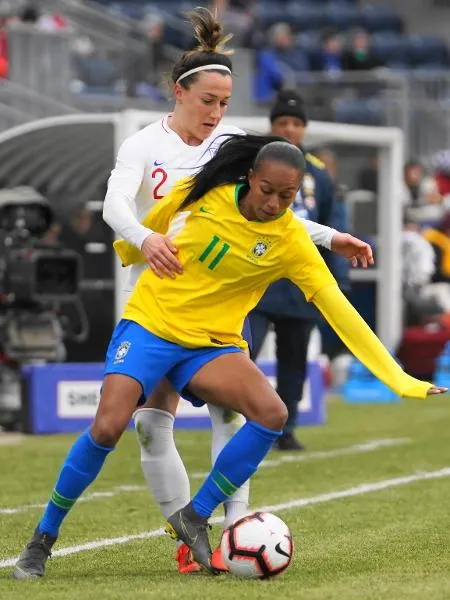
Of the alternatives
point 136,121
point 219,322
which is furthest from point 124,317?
point 136,121

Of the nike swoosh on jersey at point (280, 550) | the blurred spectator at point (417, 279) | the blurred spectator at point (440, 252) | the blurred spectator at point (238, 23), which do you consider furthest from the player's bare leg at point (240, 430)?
the blurred spectator at point (238, 23)

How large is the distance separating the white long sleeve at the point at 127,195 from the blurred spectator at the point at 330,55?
17.0 meters

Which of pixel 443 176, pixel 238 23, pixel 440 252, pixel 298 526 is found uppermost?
pixel 238 23

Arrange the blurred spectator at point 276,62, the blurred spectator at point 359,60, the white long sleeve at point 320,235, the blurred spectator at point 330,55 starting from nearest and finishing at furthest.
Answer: the white long sleeve at point 320,235 → the blurred spectator at point 276,62 → the blurred spectator at point 359,60 → the blurred spectator at point 330,55

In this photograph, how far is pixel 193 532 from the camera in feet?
20.6

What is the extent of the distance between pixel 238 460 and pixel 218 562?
438mm

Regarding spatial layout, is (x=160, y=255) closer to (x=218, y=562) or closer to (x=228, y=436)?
(x=228, y=436)

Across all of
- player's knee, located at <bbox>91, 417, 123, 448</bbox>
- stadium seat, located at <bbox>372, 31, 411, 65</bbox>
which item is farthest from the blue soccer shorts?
stadium seat, located at <bbox>372, 31, 411, 65</bbox>

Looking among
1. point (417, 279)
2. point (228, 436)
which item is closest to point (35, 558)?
point (228, 436)

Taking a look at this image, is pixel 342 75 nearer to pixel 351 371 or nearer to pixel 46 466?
pixel 351 371

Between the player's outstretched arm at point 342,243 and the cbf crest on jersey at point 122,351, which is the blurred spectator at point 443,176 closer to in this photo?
the player's outstretched arm at point 342,243

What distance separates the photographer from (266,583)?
6055 mm

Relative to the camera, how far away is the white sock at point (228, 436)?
656 centimetres

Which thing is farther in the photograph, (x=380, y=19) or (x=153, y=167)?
(x=380, y=19)
